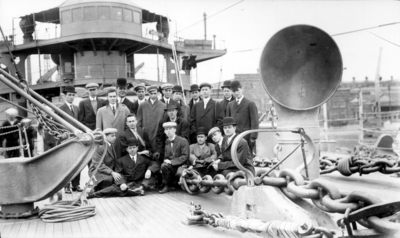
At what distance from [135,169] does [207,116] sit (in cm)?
140

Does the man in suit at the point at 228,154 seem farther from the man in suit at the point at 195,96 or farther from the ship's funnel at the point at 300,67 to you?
the man in suit at the point at 195,96

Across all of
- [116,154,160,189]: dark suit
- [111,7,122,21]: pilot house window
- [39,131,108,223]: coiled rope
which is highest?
[111,7,122,21]: pilot house window

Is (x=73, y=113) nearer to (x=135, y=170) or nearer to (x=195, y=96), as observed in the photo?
(x=135, y=170)

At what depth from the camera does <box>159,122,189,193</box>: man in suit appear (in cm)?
523

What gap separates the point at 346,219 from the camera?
2023 mm

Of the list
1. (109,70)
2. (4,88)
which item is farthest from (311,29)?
(4,88)

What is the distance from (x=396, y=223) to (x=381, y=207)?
95 millimetres

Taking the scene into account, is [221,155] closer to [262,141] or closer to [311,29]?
[311,29]

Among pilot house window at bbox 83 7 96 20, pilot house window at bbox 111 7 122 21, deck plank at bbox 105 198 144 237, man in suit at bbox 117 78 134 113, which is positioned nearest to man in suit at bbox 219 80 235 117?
man in suit at bbox 117 78 134 113

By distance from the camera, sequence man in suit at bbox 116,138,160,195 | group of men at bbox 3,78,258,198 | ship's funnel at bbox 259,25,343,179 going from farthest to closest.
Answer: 1. man in suit at bbox 116,138,160,195
2. group of men at bbox 3,78,258,198
3. ship's funnel at bbox 259,25,343,179

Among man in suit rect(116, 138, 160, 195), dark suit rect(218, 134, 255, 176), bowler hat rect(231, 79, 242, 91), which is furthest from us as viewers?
bowler hat rect(231, 79, 242, 91)

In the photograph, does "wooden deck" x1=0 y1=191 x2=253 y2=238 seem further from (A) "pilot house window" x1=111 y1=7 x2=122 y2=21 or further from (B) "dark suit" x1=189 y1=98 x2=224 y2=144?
(A) "pilot house window" x1=111 y1=7 x2=122 y2=21

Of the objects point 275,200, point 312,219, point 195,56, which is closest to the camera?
point 312,219

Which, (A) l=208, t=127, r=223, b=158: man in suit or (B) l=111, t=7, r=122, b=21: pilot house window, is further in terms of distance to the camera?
(B) l=111, t=7, r=122, b=21: pilot house window
